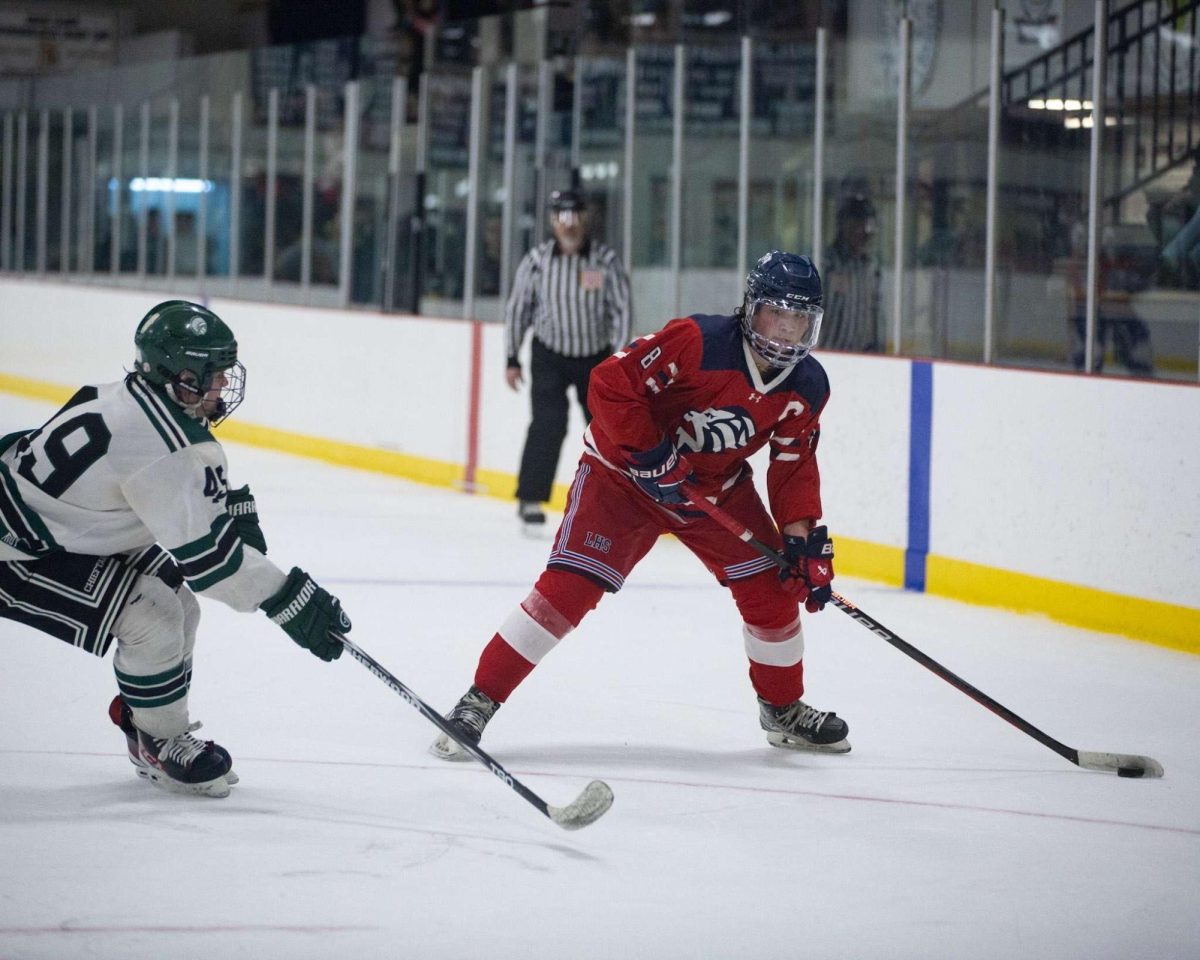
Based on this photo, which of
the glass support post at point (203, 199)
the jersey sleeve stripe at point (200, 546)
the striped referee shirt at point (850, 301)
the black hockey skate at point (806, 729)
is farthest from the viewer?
the glass support post at point (203, 199)

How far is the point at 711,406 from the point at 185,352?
1.03 m

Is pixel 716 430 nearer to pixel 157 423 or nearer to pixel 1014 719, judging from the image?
pixel 1014 719

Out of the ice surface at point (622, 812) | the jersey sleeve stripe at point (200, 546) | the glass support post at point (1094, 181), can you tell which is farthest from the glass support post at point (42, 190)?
the jersey sleeve stripe at point (200, 546)

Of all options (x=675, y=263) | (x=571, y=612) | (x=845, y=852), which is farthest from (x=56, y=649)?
(x=675, y=263)

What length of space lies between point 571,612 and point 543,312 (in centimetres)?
331

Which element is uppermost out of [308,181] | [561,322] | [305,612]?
[308,181]

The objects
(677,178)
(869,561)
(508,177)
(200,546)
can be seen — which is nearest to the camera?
(200,546)

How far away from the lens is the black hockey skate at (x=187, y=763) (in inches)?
115

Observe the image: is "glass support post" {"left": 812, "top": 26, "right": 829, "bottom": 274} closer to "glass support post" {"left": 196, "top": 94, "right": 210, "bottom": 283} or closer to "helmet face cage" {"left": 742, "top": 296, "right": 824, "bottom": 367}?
"helmet face cage" {"left": 742, "top": 296, "right": 824, "bottom": 367}

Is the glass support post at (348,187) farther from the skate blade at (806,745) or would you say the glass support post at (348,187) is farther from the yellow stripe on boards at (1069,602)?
the skate blade at (806,745)

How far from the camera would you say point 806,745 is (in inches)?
135

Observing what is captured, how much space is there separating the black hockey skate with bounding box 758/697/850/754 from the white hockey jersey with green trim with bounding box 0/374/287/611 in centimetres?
114

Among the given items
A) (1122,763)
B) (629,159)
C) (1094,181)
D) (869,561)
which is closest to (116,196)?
(629,159)

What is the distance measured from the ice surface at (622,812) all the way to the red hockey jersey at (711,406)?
56 centimetres
